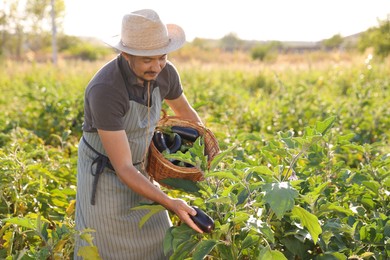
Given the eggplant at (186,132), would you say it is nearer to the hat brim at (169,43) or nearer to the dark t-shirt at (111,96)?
the dark t-shirt at (111,96)

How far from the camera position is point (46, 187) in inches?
133

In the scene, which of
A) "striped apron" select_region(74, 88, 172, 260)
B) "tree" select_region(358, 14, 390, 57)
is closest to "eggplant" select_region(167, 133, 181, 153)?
"striped apron" select_region(74, 88, 172, 260)

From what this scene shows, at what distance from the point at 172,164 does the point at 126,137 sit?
0.71ft

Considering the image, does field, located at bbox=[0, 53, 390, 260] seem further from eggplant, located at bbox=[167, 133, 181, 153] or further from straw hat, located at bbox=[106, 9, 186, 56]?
straw hat, located at bbox=[106, 9, 186, 56]

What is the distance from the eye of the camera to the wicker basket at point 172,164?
251cm

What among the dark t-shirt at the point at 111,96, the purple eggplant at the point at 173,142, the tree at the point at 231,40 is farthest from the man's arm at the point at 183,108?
the tree at the point at 231,40

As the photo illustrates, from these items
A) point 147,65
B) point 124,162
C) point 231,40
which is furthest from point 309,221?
point 231,40

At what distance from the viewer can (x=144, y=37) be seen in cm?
244

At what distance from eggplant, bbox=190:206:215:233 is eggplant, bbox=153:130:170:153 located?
60 cm

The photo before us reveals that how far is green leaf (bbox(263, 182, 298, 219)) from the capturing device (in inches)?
74.1

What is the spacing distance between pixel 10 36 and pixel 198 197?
39.8 m

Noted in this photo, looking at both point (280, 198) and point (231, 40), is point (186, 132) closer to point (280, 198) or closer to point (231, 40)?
point (280, 198)

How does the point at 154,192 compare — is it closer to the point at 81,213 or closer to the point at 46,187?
the point at 81,213

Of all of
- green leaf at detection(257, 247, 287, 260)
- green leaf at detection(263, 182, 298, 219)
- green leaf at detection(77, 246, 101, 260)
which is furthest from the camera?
green leaf at detection(77, 246, 101, 260)
